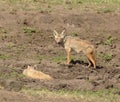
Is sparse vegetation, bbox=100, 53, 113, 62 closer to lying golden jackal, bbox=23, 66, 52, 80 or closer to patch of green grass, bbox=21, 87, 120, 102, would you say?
lying golden jackal, bbox=23, 66, 52, 80

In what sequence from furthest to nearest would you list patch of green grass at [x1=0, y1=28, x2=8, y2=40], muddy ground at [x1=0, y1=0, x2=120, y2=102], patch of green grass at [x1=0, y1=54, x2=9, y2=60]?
patch of green grass at [x1=0, y1=28, x2=8, y2=40] < patch of green grass at [x1=0, y1=54, x2=9, y2=60] < muddy ground at [x1=0, y1=0, x2=120, y2=102]

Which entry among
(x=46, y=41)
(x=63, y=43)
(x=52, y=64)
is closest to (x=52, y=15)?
(x=46, y=41)

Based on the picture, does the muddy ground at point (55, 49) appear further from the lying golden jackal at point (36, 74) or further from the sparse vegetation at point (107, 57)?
the lying golden jackal at point (36, 74)

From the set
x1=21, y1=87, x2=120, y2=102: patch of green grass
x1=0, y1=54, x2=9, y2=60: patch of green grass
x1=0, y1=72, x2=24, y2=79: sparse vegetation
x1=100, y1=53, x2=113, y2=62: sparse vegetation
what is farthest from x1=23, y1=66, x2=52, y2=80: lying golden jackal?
x1=100, y1=53, x2=113, y2=62: sparse vegetation

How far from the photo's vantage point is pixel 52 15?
20.7m

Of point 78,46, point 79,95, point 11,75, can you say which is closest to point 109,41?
point 78,46

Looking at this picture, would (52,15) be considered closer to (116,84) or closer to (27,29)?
(27,29)

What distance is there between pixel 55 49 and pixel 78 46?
1.57 metres

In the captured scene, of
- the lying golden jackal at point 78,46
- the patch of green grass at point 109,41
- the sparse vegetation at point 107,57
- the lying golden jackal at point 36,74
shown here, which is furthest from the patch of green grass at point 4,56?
the patch of green grass at point 109,41

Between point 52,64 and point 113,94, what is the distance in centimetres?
282

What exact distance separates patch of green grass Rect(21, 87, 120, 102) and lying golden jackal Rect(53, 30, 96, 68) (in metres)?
3.01

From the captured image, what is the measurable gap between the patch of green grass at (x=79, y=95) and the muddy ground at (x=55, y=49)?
31 cm

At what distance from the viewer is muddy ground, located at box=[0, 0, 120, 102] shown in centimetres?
1429

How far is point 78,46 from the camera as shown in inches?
669
